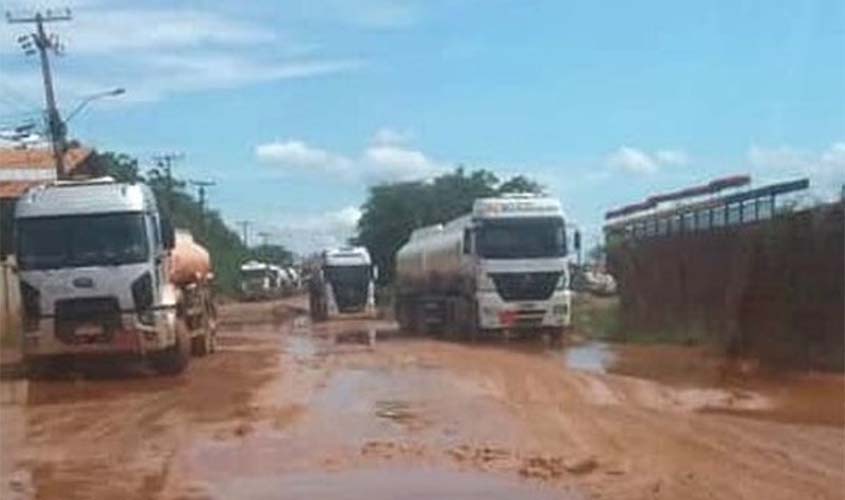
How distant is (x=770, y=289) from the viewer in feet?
102

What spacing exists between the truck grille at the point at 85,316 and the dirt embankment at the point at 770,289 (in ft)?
37.8

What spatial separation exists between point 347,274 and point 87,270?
35.8m

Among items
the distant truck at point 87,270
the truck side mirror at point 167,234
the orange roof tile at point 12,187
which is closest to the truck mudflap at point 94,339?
the distant truck at point 87,270

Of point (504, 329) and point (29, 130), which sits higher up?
point (29, 130)

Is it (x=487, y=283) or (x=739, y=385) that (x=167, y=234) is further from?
(x=487, y=283)

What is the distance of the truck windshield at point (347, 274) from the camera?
6306 centimetres

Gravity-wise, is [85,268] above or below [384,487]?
above

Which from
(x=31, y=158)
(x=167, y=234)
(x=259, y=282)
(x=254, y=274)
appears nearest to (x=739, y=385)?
(x=167, y=234)

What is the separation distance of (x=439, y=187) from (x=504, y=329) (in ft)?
117

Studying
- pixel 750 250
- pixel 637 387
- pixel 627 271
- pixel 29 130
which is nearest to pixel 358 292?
pixel 29 130

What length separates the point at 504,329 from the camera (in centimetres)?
4234

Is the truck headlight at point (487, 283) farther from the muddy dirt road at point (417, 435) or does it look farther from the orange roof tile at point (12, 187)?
the orange roof tile at point (12, 187)

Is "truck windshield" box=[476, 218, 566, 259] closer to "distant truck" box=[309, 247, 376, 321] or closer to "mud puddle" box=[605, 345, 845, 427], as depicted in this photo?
"mud puddle" box=[605, 345, 845, 427]

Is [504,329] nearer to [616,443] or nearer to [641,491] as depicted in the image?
[616,443]
